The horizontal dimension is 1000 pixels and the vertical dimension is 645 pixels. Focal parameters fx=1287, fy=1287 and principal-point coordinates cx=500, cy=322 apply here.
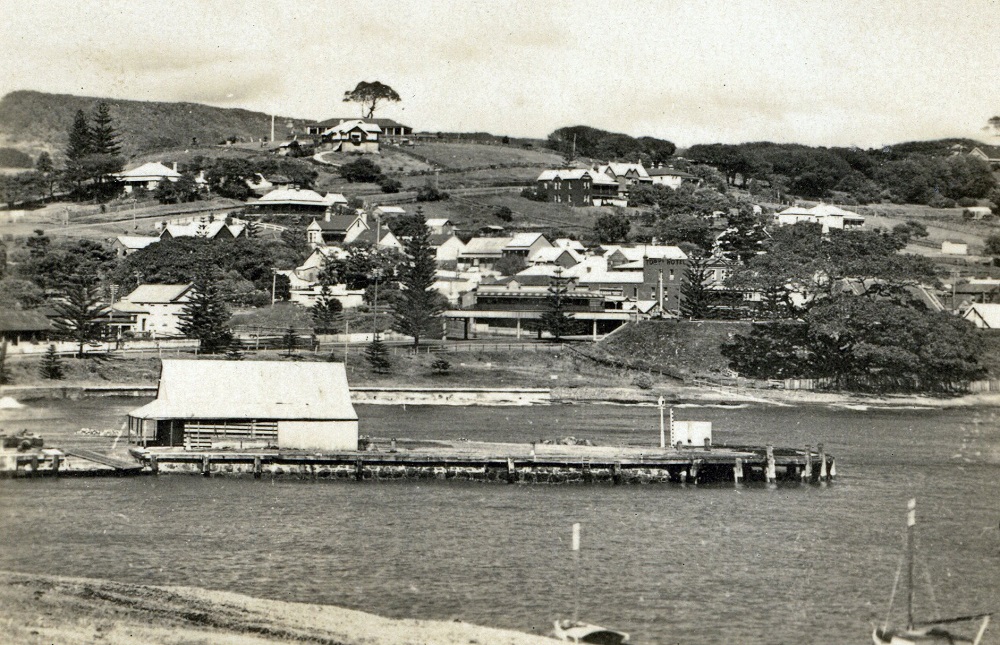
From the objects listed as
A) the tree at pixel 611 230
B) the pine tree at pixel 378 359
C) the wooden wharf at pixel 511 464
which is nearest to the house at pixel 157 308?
the pine tree at pixel 378 359

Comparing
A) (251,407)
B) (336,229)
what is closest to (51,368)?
(251,407)

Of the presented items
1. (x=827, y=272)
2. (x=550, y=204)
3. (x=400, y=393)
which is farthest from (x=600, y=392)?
(x=550, y=204)

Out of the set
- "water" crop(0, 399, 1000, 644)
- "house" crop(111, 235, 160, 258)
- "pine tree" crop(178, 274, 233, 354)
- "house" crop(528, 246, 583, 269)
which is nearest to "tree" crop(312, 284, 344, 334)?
"pine tree" crop(178, 274, 233, 354)

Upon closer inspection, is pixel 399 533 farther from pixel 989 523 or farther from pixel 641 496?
pixel 989 523

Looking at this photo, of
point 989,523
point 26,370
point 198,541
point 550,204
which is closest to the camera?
point 198,541

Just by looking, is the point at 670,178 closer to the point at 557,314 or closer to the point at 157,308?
the point at 557,314

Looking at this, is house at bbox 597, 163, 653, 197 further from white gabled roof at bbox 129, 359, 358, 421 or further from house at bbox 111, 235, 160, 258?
white gabled roof at bbox 129, 359, 358, 421
